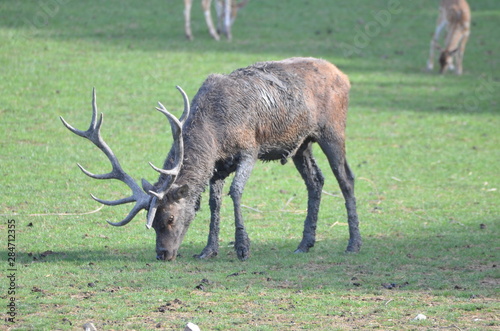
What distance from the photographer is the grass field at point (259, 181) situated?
738 centimetres

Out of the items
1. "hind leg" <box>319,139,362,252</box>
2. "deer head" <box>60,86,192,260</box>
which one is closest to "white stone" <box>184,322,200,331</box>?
"deer head" <box>60,86,192,260</box>

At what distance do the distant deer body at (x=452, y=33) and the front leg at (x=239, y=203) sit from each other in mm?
13724

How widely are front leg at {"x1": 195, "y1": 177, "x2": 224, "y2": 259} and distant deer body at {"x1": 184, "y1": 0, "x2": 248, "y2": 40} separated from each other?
12.8m

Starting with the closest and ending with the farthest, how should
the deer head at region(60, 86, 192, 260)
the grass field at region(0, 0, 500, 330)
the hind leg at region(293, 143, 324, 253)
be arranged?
the grass field at region(0, 0, 500, 330)
the deer head at region(60, 86, 192, 260)
the hind leg at region(293, 143, 324, 253)

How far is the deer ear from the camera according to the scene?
8.54 meters

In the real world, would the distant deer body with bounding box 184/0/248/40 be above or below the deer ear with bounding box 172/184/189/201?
above

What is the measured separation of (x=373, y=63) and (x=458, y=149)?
618cm

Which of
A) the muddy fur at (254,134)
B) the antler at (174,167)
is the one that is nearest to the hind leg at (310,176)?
the muddy fur at (254,134)

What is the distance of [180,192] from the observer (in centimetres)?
858

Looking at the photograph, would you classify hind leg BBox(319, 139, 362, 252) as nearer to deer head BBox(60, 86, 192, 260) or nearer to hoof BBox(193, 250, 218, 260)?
hoof BBox(193, 250, 218, 260)

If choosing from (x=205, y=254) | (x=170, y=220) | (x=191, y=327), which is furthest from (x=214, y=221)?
(x=191, y=327)

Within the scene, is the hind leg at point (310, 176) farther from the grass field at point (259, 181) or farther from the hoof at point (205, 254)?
the hoof at point (205, 254)

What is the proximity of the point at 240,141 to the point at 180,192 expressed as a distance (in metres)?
0.93

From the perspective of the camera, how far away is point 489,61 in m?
23.0
